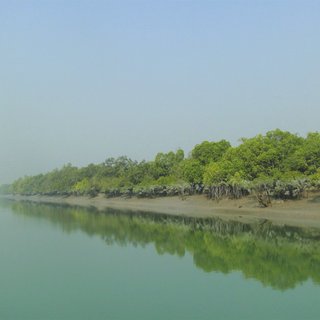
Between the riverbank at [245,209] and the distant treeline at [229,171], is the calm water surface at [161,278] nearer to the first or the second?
the riverbank at [245,209]

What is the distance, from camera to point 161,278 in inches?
878

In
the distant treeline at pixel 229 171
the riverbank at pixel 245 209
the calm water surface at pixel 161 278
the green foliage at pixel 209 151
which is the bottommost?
the calm water surface at pixel 161 278

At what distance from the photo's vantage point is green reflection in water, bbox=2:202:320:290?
78.4 ft

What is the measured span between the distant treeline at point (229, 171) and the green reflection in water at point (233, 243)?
781cm

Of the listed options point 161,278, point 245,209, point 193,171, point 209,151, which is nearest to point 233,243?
point 161,278

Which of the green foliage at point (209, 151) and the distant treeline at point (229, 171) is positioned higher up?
the green foliage at point (209, 151)

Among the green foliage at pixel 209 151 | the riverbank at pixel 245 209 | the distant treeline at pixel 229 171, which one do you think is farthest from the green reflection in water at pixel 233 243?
the green foliage at pixel 209 151

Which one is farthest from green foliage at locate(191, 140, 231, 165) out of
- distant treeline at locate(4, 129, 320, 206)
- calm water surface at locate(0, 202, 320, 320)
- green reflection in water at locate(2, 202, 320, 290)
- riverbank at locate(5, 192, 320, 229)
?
calm water surface at locate(0, 202, 320, 320)

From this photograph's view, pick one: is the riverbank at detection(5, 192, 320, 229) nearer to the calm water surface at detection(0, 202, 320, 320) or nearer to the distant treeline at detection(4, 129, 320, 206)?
the distant treeline at detection(4, 129, 320, 206)

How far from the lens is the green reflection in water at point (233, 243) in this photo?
2389 centimetres

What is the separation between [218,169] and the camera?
6103 centimetres

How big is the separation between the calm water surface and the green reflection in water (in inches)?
2.7

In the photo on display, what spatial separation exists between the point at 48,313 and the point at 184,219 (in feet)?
126

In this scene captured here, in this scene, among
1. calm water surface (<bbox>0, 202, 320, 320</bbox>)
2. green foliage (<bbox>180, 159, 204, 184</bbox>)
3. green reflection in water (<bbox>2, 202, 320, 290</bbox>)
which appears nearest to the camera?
calm water surface (<bbox>0, 202, 320, 320</bbox>)
